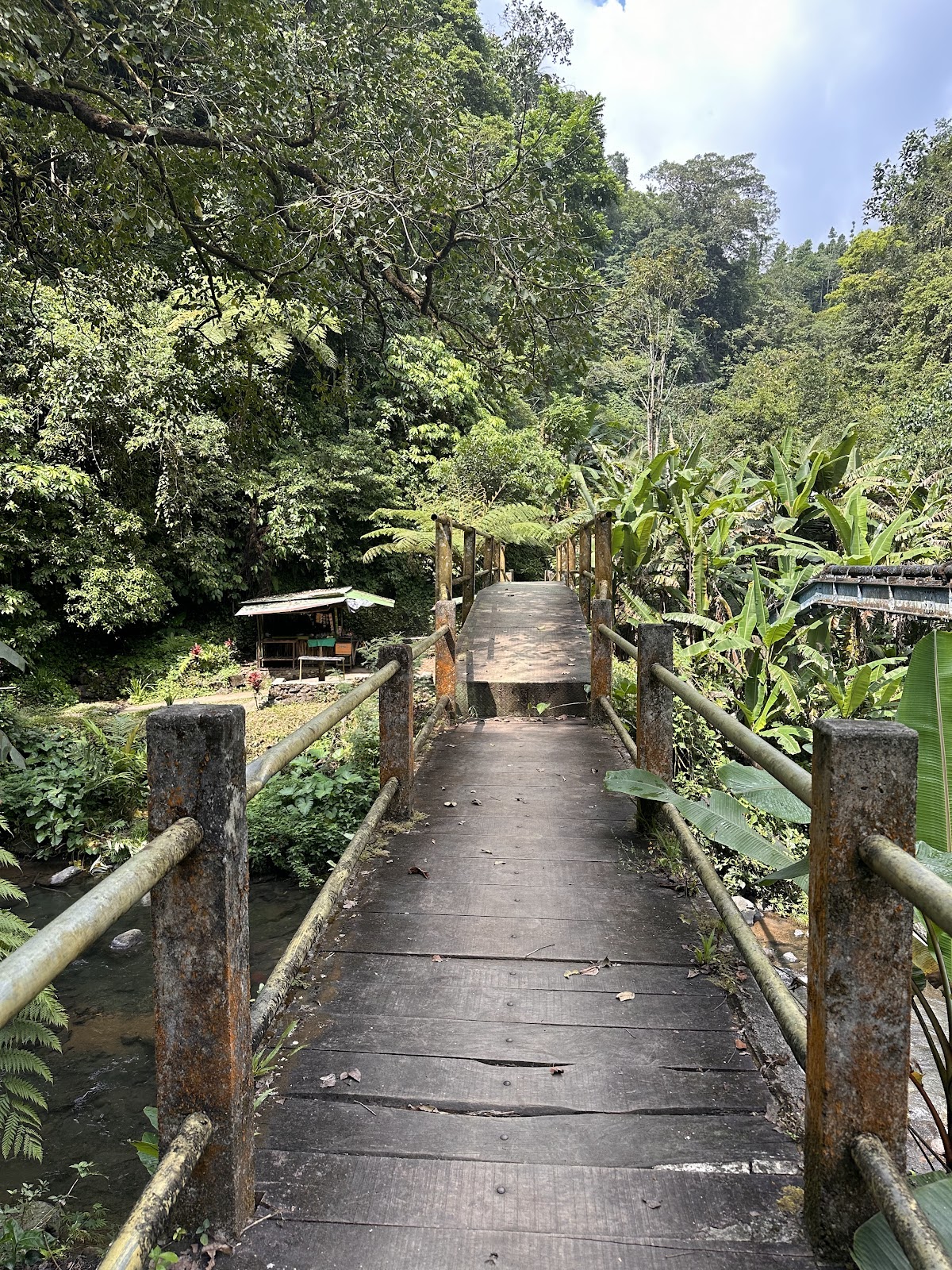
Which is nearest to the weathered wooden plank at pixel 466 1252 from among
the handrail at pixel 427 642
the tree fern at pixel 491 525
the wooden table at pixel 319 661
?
the handrail at pixel 427 642

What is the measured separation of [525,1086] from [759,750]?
1024mm

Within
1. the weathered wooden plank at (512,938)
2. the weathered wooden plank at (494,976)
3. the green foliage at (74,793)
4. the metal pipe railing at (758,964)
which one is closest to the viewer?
the metal pipe railing at (758,964)

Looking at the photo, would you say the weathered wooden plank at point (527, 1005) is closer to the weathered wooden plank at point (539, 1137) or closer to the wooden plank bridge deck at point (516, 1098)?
the wooden plank bridge deck at point (516, 1098)

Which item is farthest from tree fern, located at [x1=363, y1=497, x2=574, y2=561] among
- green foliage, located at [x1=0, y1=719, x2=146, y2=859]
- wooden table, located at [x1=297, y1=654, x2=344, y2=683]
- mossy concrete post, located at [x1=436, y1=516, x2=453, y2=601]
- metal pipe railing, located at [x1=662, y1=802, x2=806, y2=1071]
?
metal pipe railing, located at [x1=662, y1=802, x2=806, y2=1071]

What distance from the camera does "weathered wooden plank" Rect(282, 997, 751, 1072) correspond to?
2107 mm

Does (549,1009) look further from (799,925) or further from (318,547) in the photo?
(318,547)

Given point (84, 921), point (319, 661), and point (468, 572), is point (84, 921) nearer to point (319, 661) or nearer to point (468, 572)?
point (468, 572)

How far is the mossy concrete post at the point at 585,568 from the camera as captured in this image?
9.08 meters

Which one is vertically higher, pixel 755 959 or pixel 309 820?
pixel 755 959

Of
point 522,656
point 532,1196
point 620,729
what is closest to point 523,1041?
point 532,1196

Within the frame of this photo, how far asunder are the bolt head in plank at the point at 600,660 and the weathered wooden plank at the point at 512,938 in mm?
3246

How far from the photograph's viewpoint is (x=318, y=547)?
19.3 m

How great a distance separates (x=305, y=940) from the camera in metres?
2.43

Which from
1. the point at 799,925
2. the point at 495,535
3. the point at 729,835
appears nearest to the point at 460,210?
the point at 729,835
